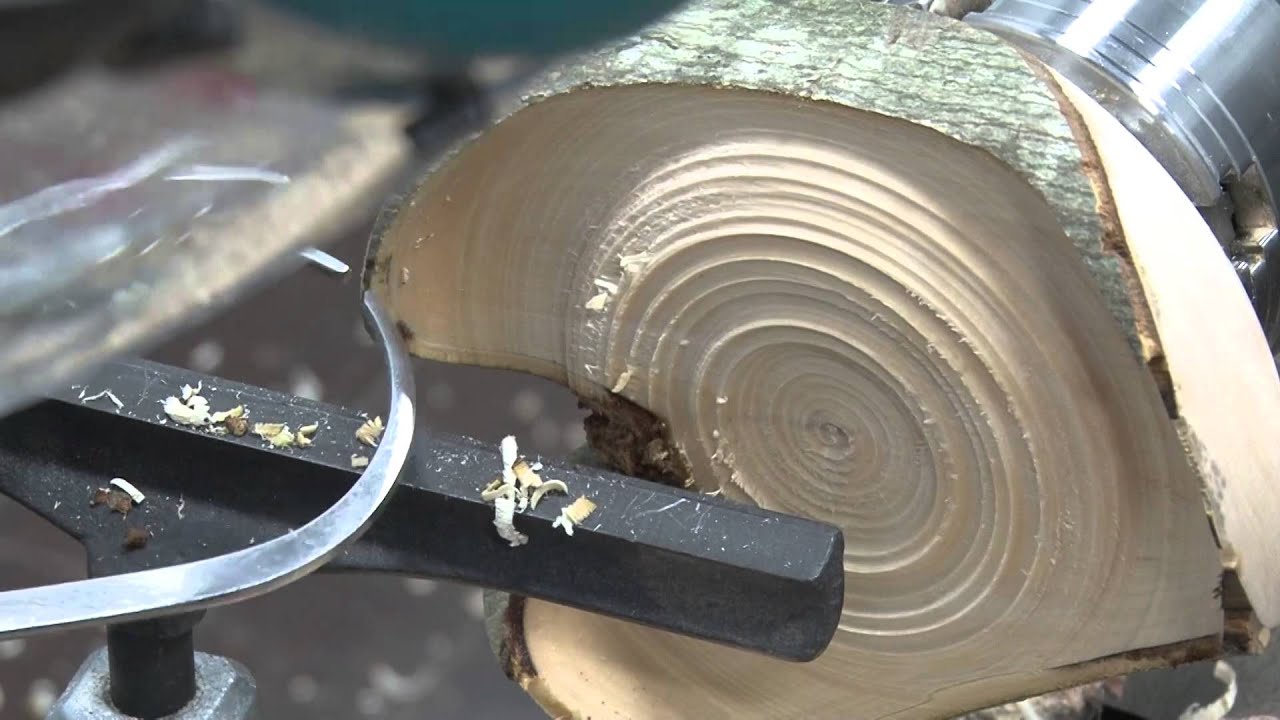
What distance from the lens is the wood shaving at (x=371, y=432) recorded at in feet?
1.74

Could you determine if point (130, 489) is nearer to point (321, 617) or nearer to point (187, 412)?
point (187, 412)

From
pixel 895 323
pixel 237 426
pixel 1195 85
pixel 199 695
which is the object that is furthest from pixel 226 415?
pixel 1195 85

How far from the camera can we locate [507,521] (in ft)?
1.67

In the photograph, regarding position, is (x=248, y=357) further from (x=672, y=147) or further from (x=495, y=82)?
(x=495, y=82)

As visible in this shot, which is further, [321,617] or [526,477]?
[321,617]

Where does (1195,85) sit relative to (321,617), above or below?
above

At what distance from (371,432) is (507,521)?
0.24 feet

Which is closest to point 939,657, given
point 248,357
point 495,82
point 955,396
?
point 955,396

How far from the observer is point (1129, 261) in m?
0.48

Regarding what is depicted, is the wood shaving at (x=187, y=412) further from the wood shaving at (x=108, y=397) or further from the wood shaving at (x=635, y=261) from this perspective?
the wood shaving at (x=635, y=261)

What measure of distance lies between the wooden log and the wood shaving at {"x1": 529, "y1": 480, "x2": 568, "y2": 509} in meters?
0.11

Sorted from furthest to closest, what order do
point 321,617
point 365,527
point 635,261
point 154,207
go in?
point 321,617
point 635,261
point 365,527
point 154,207

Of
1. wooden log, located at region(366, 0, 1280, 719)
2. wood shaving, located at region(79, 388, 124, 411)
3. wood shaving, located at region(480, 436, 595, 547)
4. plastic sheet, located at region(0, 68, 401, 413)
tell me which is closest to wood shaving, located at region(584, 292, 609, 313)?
wooden log, located at region(366, 0, 1280, 719)

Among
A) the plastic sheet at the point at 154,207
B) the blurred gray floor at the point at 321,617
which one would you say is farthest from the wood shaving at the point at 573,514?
the blurred gray floor at the point at 321,617
